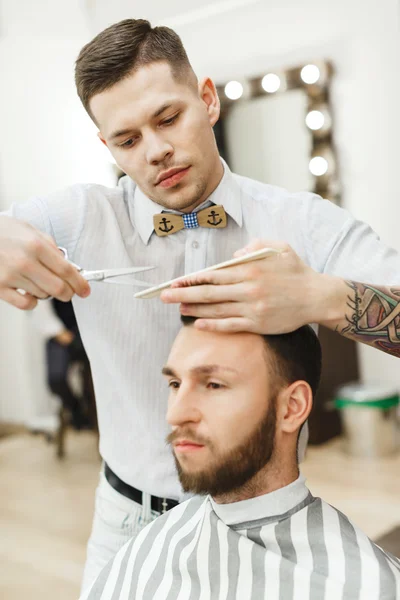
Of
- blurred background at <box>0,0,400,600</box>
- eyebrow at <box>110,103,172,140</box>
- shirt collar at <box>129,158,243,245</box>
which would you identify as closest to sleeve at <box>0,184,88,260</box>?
shirt collar at <box>129,158,243,245</box>

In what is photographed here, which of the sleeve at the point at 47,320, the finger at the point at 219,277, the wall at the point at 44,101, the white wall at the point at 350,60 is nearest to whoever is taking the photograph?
the finger at the point at 219,277

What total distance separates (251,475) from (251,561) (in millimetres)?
151

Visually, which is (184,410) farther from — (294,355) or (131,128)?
(131,128)

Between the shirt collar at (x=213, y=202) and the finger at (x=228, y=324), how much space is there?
0.33 m

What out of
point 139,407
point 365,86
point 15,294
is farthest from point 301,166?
point 15,294

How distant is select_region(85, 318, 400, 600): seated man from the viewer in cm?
120

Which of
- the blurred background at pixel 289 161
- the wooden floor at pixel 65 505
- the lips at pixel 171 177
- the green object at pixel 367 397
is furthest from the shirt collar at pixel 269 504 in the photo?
the green object at pixel 367 397

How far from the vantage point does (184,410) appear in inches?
48.0

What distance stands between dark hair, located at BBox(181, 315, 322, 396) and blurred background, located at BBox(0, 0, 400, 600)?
163 cm

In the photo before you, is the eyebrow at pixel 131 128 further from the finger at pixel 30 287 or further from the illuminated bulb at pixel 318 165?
the illuminated bulb at pixel 318 165

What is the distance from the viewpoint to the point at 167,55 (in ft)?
4.01

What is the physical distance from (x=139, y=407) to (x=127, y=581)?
0.34 m

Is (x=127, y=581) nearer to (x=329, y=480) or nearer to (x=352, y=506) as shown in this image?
(x=352, y=506)

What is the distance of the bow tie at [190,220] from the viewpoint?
1.34 metres
